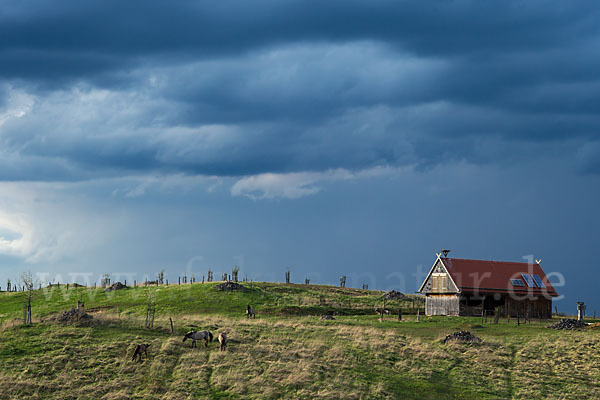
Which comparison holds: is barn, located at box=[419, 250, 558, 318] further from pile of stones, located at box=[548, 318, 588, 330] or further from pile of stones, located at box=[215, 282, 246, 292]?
pile of stones, located at box=[215, 282, 246, 292]

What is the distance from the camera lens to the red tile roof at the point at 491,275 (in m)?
72.6

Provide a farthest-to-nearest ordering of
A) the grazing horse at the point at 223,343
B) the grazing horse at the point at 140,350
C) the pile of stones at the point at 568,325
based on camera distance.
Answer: the pile of stones at the point at 568,325, the grazing horse at the point at 223,343, the grazing horse at the point at 140,350

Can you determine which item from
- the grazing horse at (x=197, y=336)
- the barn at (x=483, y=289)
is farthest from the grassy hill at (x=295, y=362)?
the barn at (x=483, y=289)

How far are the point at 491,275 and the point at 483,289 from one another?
4.46 metres

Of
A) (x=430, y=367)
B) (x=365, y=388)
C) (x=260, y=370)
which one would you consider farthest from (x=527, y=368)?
(x=260, y=370)

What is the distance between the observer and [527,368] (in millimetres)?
42969

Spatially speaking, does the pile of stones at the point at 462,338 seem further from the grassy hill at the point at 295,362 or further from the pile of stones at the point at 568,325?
the pile of stones at the point at 568,325

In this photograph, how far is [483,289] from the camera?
71.9 m

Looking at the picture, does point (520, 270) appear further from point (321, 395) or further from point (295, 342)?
point (321, 395)

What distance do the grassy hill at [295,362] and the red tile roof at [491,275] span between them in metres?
14.7

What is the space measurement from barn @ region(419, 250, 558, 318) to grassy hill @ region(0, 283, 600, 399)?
13.8 metres

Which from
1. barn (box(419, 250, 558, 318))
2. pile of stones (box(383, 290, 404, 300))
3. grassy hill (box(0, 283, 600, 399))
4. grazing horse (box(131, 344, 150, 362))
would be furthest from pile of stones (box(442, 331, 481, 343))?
pile of stones (box(383, 290, 404, 300))

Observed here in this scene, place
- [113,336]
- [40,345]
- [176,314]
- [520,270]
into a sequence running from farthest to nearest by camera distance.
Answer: [520,270] < [176,314] < [113,336] < [40,345]

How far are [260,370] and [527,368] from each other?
19690mm
